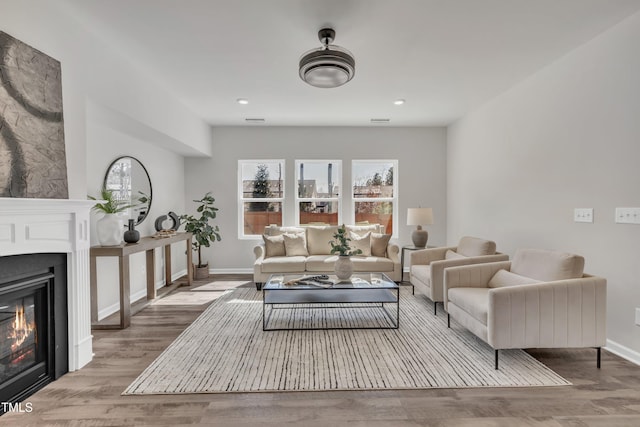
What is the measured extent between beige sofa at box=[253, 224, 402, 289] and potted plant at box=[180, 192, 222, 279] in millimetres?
958

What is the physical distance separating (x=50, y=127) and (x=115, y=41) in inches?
43.6

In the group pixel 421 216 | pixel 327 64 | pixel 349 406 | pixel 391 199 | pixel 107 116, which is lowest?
pixel 349 406

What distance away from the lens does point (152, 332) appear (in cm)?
327

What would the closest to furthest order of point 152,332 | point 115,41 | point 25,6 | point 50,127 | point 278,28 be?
point 25,6 < point 50,127 < point 278,28 < point 115,41 < point 152,332

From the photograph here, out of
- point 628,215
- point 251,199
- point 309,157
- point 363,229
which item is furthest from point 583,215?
point 251,199

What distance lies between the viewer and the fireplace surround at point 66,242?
6.53 ft

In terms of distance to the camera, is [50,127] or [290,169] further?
[290,169]

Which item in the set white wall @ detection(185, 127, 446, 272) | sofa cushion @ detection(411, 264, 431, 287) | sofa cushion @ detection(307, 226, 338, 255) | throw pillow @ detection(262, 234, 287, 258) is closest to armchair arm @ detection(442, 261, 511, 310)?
sofa cushion @ detection(411, 264, 431, 287)

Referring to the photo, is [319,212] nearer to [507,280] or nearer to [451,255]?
[451,255]

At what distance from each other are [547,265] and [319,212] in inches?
152

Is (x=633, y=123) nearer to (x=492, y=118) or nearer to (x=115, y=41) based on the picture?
(x=492, y=118)

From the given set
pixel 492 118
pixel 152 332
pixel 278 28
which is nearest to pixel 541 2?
pixel 278 28

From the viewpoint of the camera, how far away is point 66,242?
2402 millimetres

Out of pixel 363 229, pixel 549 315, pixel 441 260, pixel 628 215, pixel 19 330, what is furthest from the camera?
pixel 363 229
